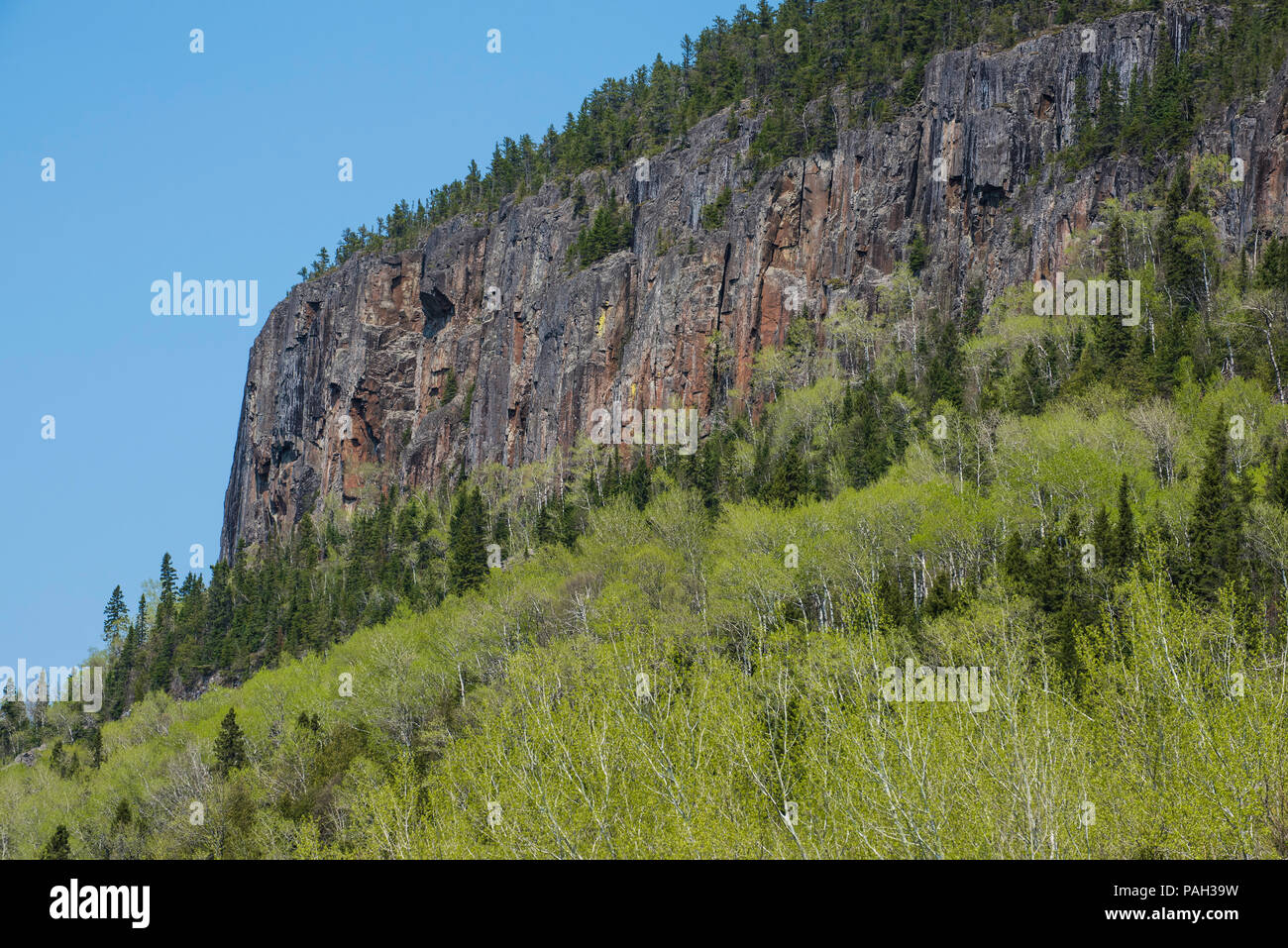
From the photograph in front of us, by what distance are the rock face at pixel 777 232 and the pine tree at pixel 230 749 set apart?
73.5 metres

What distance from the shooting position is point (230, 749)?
71562 millimetres

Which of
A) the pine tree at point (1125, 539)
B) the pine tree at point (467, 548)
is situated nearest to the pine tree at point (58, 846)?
the pine tree at point (467, 548)

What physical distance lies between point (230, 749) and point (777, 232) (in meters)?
95.1

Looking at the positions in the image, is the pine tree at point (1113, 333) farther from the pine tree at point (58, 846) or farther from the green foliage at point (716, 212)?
the pine tree at point (58, 846)

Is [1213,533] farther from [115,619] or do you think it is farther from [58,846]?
[115,619]

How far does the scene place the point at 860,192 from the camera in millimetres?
140500

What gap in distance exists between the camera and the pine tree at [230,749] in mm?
70500

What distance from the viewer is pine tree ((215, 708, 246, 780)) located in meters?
70.5

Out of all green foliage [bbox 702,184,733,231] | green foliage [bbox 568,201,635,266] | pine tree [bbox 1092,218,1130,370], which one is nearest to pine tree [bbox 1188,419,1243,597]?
pine tree [bbox 1092,218,1130,370]

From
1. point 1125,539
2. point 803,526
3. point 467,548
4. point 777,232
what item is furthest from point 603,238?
point 1125,539

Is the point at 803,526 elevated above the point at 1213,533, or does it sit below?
above

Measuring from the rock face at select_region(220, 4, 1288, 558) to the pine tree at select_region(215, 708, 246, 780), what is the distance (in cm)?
7351
